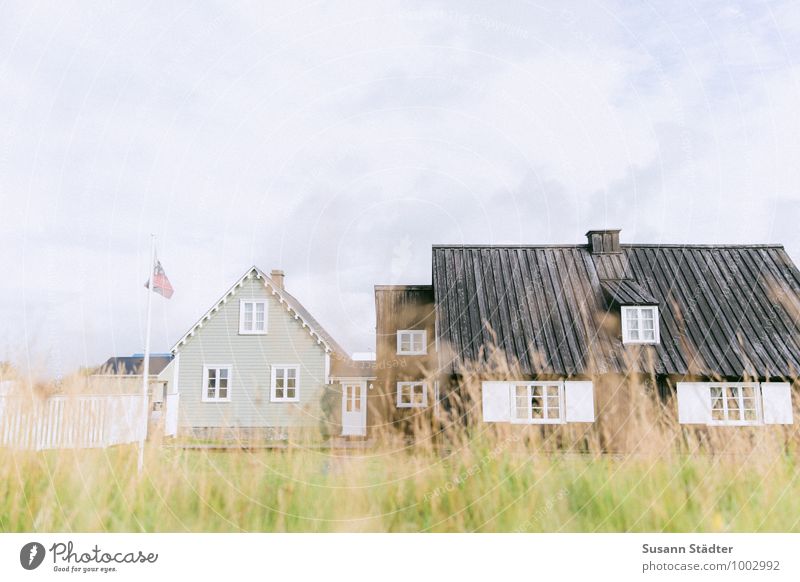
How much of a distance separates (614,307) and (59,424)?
8175 mm

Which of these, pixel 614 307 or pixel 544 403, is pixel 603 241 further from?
pixel 544 403

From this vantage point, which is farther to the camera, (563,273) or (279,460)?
(563,273)

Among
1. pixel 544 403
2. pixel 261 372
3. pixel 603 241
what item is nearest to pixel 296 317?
pixel 261 372

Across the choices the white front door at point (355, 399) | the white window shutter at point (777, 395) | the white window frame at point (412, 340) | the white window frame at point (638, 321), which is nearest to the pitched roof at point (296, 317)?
the white front door at point (355, 399)

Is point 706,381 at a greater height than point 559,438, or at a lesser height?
greater

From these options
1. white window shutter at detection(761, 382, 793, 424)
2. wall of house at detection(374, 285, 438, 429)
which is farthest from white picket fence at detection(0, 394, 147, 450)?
white window shutter at detection(761, 382, 793, 424)

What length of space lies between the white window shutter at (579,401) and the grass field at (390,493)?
4.47 m

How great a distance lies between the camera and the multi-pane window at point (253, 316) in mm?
8461

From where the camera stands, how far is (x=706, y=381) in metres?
7.72

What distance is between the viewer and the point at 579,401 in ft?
26.4
